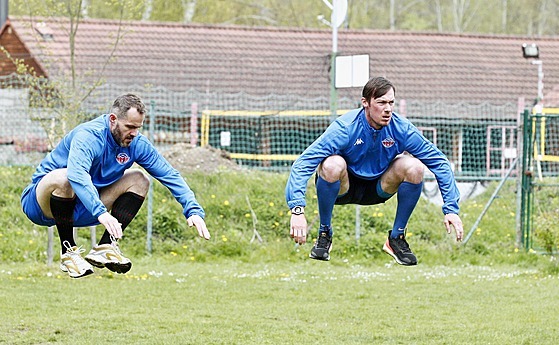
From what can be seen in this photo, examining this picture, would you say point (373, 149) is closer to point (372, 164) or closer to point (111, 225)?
point (372, 164)

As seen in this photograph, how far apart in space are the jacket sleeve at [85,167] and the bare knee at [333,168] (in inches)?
72.8

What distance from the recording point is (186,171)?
1833 centimetres

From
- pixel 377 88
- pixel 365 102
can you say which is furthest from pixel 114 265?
pixel 377 88

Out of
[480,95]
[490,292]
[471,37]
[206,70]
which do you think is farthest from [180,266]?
[471,37]

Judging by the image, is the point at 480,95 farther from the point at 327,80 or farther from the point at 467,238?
the point at 467,238

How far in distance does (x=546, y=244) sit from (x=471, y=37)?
15272 mm

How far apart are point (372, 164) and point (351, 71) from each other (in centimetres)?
516

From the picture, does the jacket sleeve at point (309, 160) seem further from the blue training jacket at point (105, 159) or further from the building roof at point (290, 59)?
the building roof at point (290, 59)

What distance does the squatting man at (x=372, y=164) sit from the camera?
8.81m

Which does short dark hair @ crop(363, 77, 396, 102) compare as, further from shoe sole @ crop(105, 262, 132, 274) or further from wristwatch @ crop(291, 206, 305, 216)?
shoe sole @ crop(105, 262, 132, 274)

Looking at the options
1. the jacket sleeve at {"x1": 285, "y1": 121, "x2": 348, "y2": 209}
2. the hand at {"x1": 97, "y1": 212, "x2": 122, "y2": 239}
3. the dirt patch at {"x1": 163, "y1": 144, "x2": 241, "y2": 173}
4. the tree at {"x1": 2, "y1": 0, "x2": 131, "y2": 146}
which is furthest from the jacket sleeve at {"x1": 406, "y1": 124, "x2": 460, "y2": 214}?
the dirt patch at {"x1": 163, "y1": 144, "x2": 241, "y2": 173}

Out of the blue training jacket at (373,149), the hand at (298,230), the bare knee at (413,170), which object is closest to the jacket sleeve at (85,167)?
the hand at (298,230)

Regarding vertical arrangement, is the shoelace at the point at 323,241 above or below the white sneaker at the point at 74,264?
above

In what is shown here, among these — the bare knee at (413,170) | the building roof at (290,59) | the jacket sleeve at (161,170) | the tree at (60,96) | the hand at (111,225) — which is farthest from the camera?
the building roof at (290,59)
